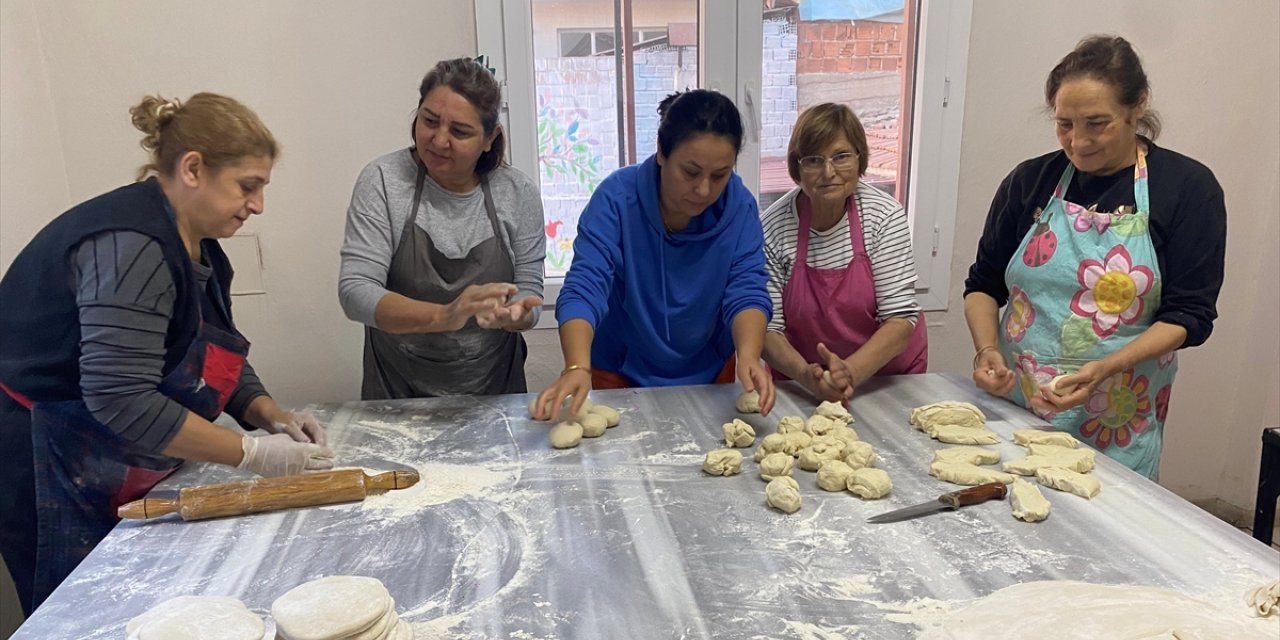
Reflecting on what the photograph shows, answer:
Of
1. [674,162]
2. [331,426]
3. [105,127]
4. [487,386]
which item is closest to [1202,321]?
[674,162]

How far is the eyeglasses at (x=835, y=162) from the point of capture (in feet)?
6.64

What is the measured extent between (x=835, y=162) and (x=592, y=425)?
93cm

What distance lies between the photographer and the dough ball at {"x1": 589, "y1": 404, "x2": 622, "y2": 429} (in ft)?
5.97

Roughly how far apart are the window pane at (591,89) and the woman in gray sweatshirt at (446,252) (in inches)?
34.8

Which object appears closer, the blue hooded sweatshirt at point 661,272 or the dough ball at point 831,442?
the dough ball at point 831,442

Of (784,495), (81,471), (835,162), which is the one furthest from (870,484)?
(81,471)

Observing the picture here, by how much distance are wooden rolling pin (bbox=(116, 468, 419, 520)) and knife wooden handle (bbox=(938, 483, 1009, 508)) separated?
102 cm

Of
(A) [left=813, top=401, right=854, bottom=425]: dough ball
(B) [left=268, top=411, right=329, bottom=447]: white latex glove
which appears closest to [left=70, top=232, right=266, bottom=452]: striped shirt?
(B) [left=268, top=411, right=329, bottom=447]: white latex glove

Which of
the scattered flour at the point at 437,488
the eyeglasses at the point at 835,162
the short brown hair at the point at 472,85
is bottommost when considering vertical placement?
the scattered flour at the point at 437,488

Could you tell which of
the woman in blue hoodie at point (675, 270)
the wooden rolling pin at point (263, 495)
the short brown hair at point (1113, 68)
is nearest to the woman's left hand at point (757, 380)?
the woman in blue hoodie at point (675, 270)

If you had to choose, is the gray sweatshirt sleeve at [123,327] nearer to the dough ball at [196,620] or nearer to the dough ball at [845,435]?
the dough ball at [196,620]

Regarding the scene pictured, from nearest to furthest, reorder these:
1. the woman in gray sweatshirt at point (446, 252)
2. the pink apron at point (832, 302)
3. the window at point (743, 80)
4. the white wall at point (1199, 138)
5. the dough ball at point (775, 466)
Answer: the dough ball at point (775, 466)
the woman in gray sweatshirt at point (446, 252)
the pink apron at point (832, 302)
the window at point (743, 80)
the white wall at point (1199, 138)

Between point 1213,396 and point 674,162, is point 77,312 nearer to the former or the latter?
point 674,162

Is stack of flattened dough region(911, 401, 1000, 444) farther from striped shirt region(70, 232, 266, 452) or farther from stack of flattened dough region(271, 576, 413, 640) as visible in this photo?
striped shirt region(70, 232, 266, 452)
